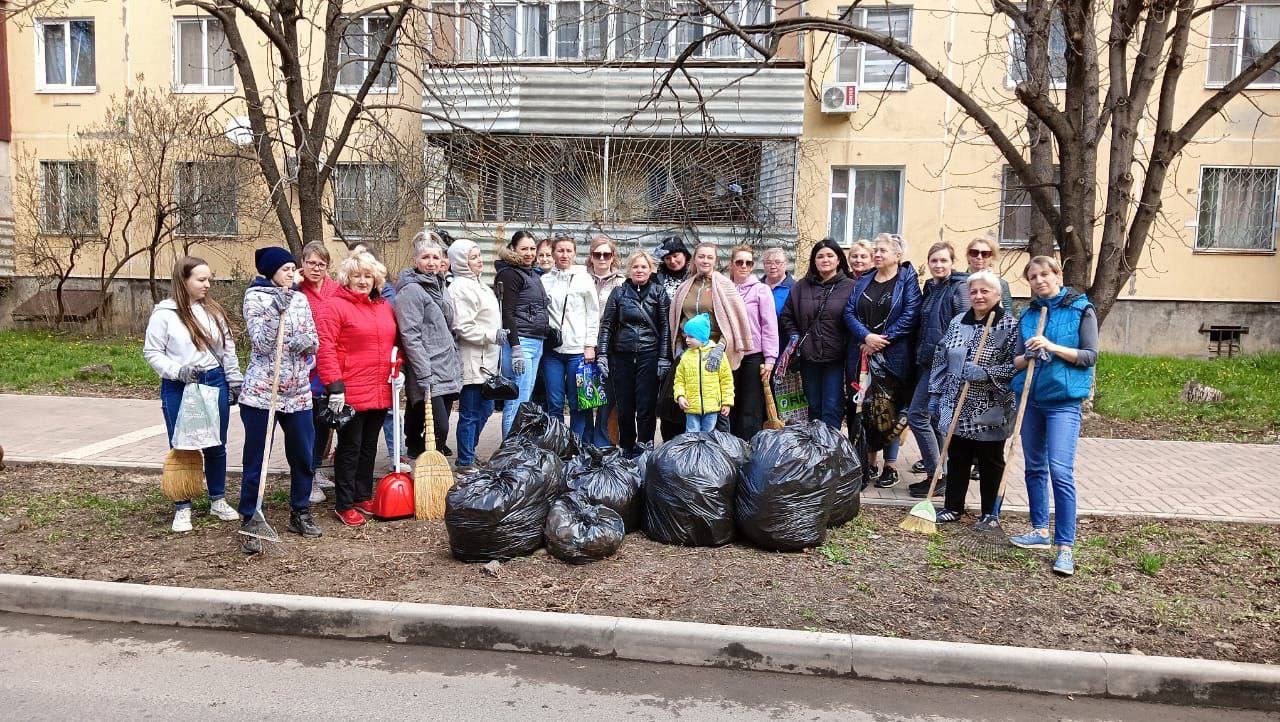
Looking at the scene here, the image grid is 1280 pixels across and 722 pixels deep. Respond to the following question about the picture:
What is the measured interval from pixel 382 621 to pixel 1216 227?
622 inches

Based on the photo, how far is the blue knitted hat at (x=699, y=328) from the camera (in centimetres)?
674

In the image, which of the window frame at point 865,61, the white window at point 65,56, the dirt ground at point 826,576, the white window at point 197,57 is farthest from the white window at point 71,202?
the window frame at point 865,61

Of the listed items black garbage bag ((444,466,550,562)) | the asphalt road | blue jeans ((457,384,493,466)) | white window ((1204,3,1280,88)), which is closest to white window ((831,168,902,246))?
white window ((1204,3,1280,88))

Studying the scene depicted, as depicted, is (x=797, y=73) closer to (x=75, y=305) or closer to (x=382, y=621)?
(x=382, y=621)

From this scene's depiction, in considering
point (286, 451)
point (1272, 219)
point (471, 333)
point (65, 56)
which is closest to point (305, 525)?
point (286, 451)

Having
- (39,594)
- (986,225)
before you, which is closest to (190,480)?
(39,594)

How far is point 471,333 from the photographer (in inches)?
275

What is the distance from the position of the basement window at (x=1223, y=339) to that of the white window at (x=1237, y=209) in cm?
131

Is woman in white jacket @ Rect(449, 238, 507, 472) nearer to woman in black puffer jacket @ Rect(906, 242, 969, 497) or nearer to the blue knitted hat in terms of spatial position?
the blue knitted hat

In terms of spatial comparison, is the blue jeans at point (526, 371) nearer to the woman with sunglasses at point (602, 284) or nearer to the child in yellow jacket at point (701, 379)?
the woman with sunglasses at point (602, 284)

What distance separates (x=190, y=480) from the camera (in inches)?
228

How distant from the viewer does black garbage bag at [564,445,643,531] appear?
17.8 feet

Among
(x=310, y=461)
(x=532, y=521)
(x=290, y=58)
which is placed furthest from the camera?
(x=290, y=58)

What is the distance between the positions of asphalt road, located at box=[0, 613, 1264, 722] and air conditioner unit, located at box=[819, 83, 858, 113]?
41.7ft
